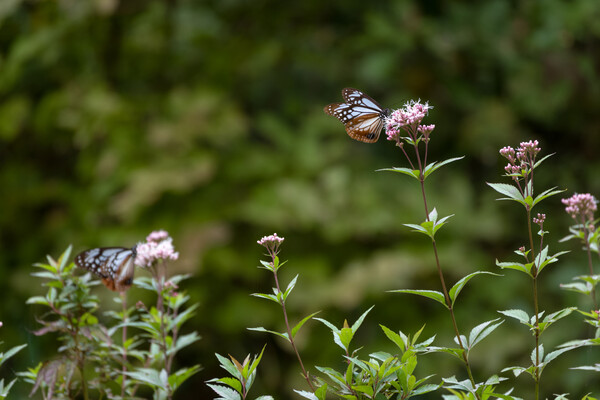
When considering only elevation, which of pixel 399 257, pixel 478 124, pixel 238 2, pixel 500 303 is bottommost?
pixel 500 303

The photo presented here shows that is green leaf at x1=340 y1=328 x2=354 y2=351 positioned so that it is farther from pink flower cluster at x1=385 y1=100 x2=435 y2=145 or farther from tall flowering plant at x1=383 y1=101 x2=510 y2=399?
pink flower cluster at x1=385 y1=100 x2=435 y2=145

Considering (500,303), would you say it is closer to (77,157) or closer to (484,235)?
(484,235)

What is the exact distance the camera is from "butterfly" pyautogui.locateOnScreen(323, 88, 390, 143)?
895 mm

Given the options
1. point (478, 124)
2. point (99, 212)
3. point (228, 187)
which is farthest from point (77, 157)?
point (478, 124)

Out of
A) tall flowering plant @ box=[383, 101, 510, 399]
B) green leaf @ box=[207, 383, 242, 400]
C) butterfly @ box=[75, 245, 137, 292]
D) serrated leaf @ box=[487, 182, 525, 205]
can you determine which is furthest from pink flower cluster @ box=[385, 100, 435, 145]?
butterfly @ box=[75, 245, 137, 292]

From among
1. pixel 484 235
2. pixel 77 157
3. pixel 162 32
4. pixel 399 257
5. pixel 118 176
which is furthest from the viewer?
pixel 77 157

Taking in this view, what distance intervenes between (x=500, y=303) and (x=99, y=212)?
1.84 m

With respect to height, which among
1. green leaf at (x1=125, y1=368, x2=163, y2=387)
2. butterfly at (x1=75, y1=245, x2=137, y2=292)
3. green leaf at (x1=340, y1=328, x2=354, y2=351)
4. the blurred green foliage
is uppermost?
the blurred green foliage

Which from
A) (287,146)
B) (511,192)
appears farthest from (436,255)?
(287,146)

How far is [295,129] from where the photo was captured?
9.52ft

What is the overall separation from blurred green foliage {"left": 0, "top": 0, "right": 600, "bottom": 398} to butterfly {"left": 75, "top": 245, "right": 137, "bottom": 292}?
52.7 inches

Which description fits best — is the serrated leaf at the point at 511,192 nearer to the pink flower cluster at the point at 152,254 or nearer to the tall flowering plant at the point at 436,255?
the tall flowering plant at the point at 436,255

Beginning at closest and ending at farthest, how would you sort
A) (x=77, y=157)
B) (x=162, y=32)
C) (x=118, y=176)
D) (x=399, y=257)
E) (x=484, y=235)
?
(x=399, y=257) < (x=484, y=235) < (x=118, y=176) < (x=162, y=32) < (x=77, y=157)

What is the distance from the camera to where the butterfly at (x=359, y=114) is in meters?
0.90
